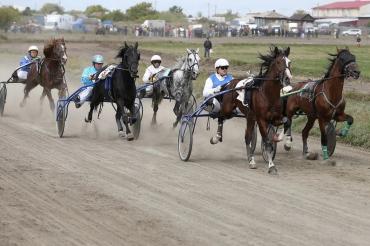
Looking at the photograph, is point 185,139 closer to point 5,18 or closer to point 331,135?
point 331,135

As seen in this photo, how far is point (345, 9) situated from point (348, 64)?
125913mm

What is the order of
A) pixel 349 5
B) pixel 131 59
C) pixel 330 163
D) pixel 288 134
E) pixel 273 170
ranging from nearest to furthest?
A: 1. pixel 273 170
2. pixel 330 163
3. pixel 288 134
4. pixel 131 59
5. pixel 349 5

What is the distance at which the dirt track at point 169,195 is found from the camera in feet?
22.8

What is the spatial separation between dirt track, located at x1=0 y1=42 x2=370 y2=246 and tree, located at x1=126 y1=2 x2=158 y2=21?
364 feet

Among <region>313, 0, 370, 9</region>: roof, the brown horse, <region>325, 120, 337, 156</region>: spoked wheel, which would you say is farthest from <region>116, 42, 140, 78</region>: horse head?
<region>313, 0, 370, 9</region>: roof

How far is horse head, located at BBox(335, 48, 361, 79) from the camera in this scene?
11.1m

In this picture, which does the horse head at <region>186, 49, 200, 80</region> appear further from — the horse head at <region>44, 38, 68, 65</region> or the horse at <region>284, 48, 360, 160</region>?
the horse head at <region>44, 38, 68, 65</region>

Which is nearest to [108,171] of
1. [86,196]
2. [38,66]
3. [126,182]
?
[126,182]

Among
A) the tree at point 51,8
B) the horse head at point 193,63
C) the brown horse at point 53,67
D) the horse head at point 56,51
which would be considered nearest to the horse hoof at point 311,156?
the horse head at point 193,63

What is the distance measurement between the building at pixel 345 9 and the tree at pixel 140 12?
31680 mm

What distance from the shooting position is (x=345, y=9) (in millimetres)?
133375

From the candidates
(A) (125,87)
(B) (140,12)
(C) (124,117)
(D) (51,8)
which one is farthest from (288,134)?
(D) (51,8)

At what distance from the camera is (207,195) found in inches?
343

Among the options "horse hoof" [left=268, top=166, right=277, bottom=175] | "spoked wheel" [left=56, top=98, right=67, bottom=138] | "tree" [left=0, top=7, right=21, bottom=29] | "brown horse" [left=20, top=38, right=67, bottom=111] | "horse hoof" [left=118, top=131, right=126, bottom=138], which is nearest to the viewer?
"horse hoof" [left=268, top=166, right=277, bottom=175]
